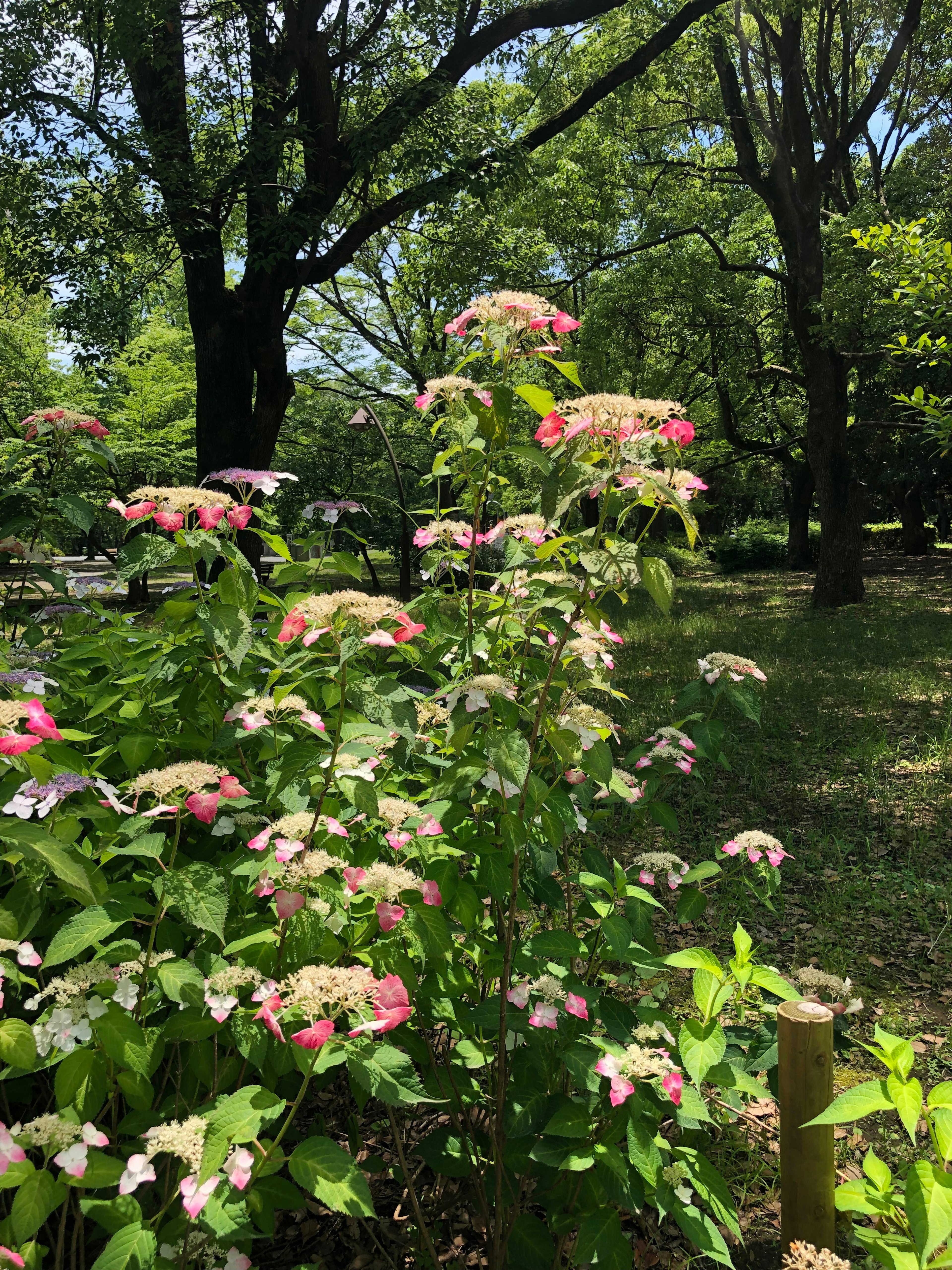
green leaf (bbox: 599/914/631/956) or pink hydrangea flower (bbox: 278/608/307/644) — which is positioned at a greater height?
pink hydrangea flower (bbox: 278/608/307/644)

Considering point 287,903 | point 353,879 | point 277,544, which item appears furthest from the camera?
point 277,544

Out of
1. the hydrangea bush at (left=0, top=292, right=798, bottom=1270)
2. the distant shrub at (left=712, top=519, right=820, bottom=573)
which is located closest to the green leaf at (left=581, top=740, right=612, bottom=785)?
the hydrangea bush at (left=0, top=292, right=798, bottom=1270)

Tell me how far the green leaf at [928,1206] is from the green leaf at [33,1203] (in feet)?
3.74

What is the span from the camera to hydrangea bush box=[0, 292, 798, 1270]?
1087 millimetres

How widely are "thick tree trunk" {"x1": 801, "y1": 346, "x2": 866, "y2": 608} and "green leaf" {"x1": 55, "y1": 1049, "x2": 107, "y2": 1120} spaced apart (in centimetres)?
1108

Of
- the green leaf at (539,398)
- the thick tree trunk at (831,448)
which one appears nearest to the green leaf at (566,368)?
the green leaf at (539,398)

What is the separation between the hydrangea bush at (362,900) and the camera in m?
1.09

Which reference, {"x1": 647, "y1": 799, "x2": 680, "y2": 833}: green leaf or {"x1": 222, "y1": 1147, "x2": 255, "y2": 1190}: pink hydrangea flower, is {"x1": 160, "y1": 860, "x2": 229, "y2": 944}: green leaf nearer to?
{"x1": 222, "y1": 1147, "x2": 255, "y2": 1190}: pink hydrangea flower

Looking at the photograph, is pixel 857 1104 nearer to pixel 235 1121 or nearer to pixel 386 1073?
pixel 386 1073

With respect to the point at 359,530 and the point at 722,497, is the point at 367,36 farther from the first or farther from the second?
the point at 722,497

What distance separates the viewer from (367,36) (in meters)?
7.71

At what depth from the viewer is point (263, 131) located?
639 centimetres

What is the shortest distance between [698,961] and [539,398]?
1047 mm

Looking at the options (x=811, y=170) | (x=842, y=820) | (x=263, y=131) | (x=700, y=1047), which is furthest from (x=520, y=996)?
(x=811, y=170)
